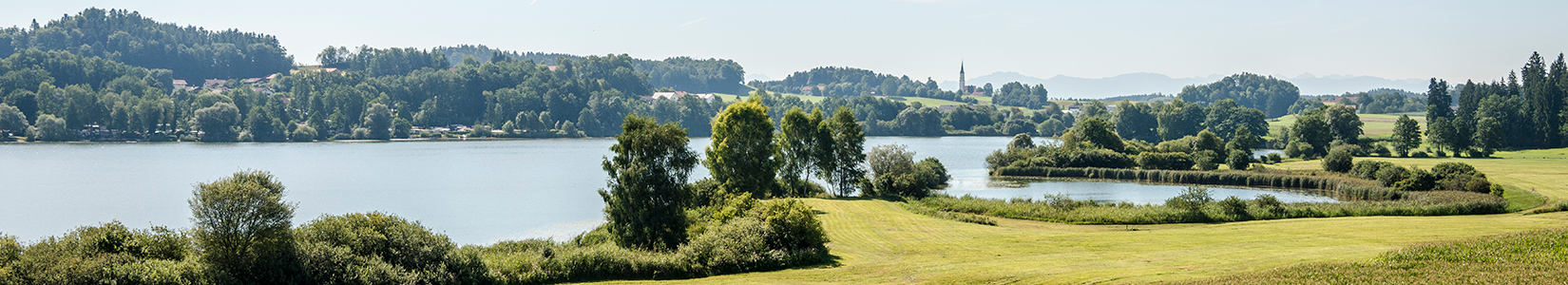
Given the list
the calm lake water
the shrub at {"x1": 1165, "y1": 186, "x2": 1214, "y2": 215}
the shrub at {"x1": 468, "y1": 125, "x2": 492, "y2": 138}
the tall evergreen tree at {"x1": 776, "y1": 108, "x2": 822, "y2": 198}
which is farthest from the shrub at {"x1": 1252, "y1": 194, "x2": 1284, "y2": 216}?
the shrub at {"x1": 468, "y1": 125, "x2": 492, "y2": 138}

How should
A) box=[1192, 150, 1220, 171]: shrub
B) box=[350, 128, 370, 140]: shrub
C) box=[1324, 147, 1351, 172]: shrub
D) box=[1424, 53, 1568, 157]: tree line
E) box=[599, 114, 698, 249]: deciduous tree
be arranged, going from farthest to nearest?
box=[350, 128, 370, 140]: shrub → box=[1424, 53, 1568, 157]: tree line → box=[1192, 150, 1220, 171]: shrub → box=[1324, 147, 1351, 172]: shrub → box=[599, 114, 698, 249]: deciduous tree

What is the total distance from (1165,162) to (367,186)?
206 feet

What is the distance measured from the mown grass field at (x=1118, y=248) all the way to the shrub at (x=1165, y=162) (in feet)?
136

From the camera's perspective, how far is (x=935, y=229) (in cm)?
3356

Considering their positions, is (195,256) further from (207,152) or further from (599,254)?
(207,152)

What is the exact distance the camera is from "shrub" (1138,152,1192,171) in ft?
250

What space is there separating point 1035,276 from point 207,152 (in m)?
109

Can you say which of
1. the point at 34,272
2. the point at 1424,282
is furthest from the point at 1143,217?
the point at 34,272

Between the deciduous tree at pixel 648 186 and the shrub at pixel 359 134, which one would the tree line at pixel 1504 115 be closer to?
the deciduous tree at pixel 648 186

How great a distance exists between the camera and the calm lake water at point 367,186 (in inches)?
1828

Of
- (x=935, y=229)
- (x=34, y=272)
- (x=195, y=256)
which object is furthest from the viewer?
(x=935, y=229)

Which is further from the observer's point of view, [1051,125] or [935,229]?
[1051,125]

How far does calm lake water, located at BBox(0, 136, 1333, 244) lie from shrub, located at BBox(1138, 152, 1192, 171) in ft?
22.5

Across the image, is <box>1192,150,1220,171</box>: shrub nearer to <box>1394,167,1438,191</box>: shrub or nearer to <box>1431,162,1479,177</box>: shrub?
<box>1394,167,1438,191</box>: shrub
